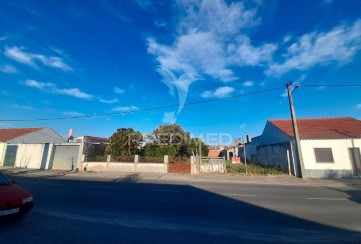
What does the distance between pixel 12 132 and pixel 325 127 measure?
41.9 meters

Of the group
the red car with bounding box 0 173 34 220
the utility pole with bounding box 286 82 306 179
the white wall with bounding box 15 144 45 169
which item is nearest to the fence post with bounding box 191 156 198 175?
the utility pole with bounding box 286 82 306 179

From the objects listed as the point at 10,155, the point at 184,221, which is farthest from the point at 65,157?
the point at 184,221

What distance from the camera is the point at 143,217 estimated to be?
19.7 ft

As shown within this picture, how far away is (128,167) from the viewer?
849 inches

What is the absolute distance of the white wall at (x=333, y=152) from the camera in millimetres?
17406

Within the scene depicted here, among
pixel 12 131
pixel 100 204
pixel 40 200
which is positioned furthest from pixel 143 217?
pixel 12 131

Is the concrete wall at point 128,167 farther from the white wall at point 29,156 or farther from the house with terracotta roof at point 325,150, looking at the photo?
the house with terracotta roof at point 325,150

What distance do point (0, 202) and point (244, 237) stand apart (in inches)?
214

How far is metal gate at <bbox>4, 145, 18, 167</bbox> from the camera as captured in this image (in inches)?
1080

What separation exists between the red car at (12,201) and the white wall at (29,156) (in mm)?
23482

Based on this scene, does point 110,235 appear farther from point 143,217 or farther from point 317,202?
point 317,202

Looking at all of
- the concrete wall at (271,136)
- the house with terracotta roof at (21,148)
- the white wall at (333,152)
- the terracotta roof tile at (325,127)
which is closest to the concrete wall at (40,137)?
the house with terracotta roof at (21,148)

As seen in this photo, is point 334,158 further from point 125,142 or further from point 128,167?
point 125,142

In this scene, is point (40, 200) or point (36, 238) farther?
point (40, 200)
